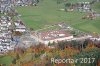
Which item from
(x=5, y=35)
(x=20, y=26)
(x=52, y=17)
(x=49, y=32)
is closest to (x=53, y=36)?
(x=49, y=32)

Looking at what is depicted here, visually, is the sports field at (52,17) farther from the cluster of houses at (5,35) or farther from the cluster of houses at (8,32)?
the cluster of houses at (5,35)

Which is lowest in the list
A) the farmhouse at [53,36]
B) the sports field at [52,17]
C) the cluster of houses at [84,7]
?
the cluster of houses at [84,7]

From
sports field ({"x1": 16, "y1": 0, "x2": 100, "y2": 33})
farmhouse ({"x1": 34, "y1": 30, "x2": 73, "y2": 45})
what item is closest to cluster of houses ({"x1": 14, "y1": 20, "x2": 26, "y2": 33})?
sports field ({"x1": 16, "y1": 0, "x2": 100, "y2": 33})

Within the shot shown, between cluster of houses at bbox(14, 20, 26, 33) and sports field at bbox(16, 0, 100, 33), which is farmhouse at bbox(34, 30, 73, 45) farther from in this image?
cluster of houses at bbox(14, 20, 26, 33)

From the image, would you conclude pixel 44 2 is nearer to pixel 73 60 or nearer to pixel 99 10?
pixel 99 10

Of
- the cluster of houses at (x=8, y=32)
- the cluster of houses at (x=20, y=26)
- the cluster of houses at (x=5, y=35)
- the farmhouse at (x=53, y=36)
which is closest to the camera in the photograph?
the cluster of houses at (x=5, y=35)

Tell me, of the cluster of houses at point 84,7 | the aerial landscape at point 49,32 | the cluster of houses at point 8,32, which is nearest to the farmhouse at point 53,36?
the aerial landscape at point 49,32

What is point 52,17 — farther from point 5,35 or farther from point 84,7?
point 5,35

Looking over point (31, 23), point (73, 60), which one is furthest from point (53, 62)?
point (31, 23)

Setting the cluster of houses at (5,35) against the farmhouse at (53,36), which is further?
the farmhouse at (53,36)
